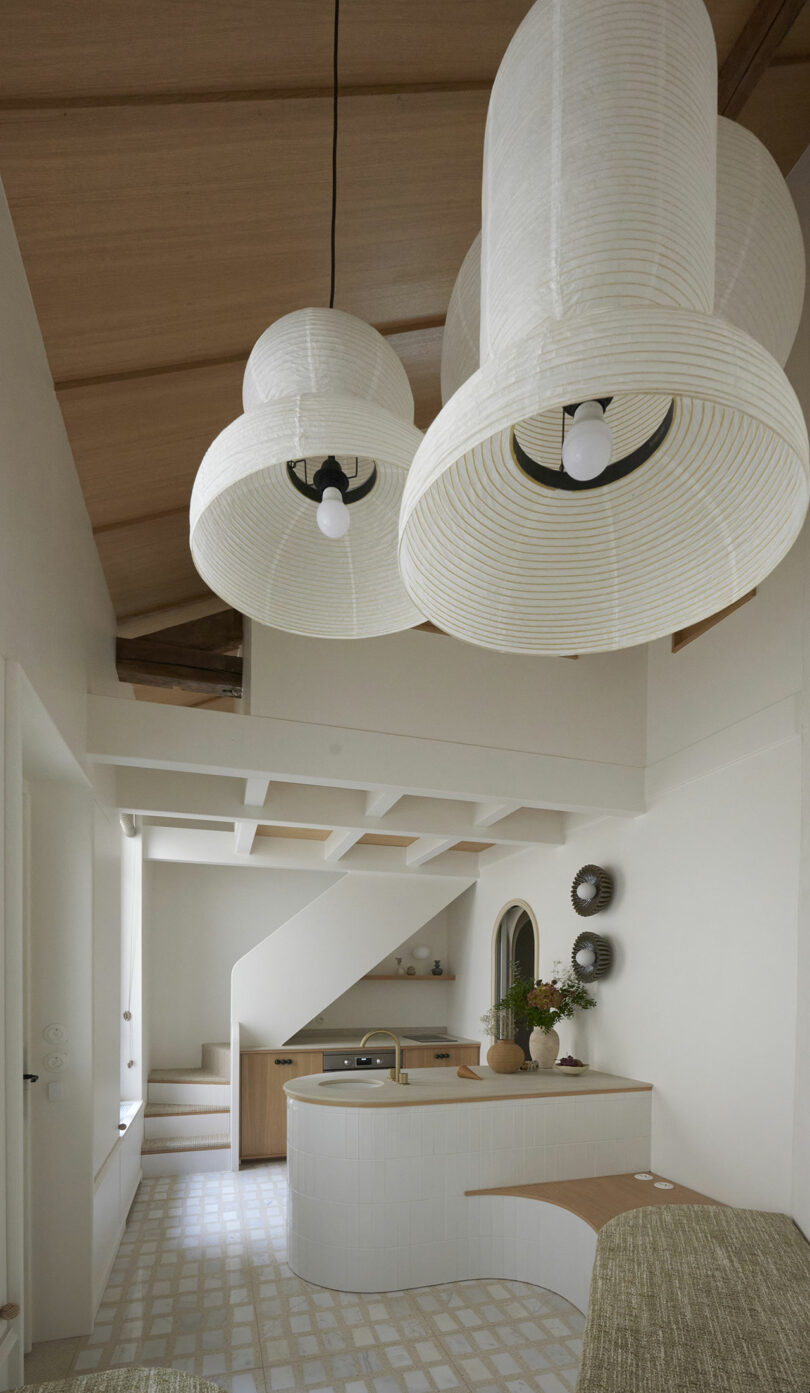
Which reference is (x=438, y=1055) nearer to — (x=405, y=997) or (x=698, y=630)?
(x=405, y=997)

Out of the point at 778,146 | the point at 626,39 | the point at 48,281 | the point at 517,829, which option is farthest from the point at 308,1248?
the point at 778,146

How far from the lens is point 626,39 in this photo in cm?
95

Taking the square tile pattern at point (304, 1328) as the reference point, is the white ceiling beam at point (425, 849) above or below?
above

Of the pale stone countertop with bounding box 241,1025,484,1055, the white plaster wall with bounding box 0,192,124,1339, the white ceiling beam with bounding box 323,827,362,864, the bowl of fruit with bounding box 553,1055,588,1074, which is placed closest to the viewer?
the white plaster wall with bounding box 0,192,124,1339

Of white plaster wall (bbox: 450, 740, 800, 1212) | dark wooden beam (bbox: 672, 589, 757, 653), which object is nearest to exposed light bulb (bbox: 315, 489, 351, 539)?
white plaster wall (bbox: 450, 740, 800, 1212)

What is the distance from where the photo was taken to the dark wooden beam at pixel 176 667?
4309 millimetres

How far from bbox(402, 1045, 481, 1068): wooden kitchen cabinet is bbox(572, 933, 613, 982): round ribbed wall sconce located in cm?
269

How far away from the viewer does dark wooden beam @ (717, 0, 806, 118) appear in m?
2.57

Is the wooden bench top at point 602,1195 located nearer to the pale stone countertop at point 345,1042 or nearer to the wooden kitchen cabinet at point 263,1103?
the pale stone countertop at point 345,1042

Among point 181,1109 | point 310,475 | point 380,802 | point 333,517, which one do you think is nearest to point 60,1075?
point 380,802

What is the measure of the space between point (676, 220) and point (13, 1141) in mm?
2377

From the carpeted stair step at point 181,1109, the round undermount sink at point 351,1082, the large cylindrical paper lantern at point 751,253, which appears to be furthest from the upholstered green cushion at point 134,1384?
the carpeted stair step at point 181,1109

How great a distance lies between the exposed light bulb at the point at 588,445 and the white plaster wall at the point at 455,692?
3266 millimetres

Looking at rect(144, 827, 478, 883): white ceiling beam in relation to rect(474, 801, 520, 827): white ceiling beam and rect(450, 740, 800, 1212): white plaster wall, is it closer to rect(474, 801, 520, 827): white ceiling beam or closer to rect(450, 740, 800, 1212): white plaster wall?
rect(474, 801, 520, 827): white ceiling beam
